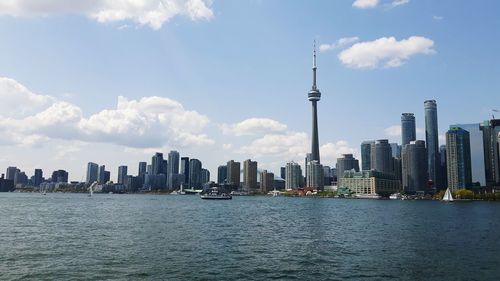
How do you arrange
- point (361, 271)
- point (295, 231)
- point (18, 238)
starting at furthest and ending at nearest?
1. point (295, 231)
2. point (18, 238)
3. point (361, 271)

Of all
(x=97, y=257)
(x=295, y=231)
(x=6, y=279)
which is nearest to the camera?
(x=6, y=279)

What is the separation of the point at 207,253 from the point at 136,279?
1774 cm

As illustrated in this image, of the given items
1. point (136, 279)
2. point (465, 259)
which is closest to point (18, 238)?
point (136, 279)

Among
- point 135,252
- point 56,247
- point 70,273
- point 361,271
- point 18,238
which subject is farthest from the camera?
point 18,238

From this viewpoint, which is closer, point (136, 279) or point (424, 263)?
point (136, 279)

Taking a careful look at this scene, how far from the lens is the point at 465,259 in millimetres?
59094

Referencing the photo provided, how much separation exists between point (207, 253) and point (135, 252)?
9.87 metres

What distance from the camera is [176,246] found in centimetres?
6612

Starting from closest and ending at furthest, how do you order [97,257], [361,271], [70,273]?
[70,273], [361,271], [97,257]

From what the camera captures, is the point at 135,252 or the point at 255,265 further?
the point at 135,252

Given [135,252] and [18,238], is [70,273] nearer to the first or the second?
[135,252]

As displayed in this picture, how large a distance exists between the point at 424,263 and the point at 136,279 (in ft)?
118

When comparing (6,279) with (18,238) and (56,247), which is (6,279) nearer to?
(56,247)

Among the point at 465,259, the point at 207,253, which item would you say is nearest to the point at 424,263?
the point at 465,259
